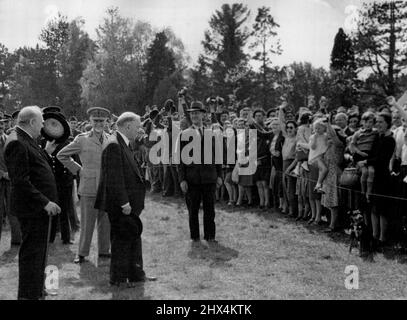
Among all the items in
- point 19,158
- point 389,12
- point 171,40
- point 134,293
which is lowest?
point 134,293

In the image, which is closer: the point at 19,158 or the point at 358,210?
the point at 19,158

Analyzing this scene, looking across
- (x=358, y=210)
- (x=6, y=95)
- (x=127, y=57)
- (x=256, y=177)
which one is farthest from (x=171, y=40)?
(x=358, y=210)

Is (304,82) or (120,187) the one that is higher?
(304,82)

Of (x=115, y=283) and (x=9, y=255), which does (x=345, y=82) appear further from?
(x=115, y=283)

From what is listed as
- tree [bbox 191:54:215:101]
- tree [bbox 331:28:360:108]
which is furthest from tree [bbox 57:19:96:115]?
tree [bbox 331:28:360:108]

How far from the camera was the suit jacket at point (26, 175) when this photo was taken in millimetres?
5113

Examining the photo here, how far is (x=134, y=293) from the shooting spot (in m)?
5.90

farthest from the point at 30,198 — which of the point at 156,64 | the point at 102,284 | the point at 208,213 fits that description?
the point at 156,64

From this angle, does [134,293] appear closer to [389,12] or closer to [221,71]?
[389,12]

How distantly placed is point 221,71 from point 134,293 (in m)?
43.8

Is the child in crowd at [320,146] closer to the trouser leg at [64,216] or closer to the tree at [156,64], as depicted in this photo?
the trouser leg at [64,216]

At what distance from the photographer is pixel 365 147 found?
27.0 ft

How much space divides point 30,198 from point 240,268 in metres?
3.19
